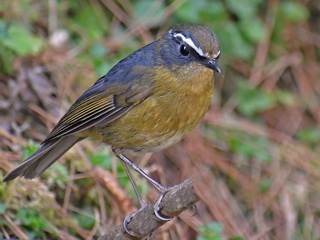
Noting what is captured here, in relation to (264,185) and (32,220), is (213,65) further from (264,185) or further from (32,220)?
(264,185)

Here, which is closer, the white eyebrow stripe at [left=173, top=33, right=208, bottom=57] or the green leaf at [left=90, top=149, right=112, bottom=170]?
the white eyebrow stripe at [left=173, top=33, right=208, bottom=57]

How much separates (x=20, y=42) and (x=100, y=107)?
1.39 meters

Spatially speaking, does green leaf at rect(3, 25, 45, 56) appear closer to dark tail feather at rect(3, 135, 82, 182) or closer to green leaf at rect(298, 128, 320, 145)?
dark tail feather at rect(3, 135, 82, 182)

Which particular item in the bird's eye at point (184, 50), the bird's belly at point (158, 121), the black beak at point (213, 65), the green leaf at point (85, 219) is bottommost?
the green leaf at point (85, 219)

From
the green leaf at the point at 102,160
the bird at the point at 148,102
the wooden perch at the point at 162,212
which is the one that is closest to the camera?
the wooden perch at the point at 162,212

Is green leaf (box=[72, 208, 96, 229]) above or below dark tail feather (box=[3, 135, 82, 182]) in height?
below

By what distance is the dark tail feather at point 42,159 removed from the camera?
5.09m

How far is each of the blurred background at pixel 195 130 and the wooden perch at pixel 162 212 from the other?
0.48m

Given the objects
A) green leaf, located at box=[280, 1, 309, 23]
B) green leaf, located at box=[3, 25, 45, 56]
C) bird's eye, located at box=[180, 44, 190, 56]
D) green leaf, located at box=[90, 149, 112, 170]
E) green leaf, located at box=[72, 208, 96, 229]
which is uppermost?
green leaf, located at box=[3, 25, 45, 56]

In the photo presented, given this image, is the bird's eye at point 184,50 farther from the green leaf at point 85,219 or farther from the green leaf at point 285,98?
the green leaf at point 285,98

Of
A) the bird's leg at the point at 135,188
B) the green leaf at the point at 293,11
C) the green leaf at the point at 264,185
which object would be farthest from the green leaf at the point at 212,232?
the green leaf at the point at 293,11

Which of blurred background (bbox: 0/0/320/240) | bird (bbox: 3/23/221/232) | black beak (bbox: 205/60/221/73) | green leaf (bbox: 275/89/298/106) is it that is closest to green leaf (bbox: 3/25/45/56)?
blurred background (bbox: 0/0/320/240)

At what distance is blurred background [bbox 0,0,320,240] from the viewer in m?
5.59

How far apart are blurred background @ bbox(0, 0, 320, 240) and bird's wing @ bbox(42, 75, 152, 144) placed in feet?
1.55
